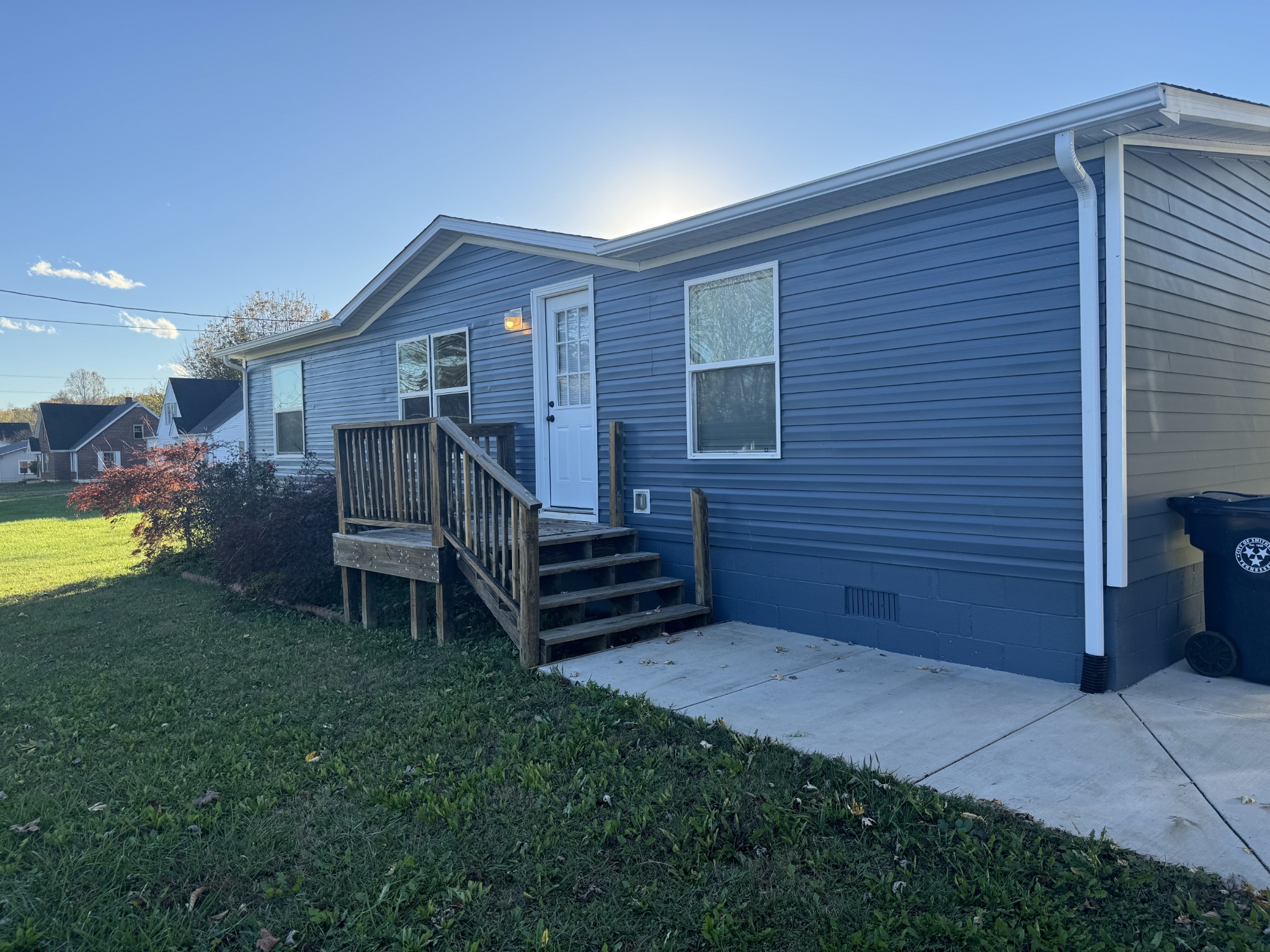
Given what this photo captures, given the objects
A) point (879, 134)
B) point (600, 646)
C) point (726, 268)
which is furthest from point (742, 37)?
point (600, 646)

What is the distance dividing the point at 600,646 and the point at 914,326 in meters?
2.98

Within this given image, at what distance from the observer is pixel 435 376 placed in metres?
8.99

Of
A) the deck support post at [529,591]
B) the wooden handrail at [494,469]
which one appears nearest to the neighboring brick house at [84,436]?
the wooden handrail at [494,469]

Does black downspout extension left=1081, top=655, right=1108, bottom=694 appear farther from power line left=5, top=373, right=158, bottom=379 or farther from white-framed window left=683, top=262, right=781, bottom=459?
power line left=5, top=373, right=158, bottom=379

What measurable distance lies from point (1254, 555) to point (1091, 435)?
124cm

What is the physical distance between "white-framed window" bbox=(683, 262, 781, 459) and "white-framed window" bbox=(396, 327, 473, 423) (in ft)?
10.4

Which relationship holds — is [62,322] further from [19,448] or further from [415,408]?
[19,448]

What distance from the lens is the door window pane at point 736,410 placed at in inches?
231

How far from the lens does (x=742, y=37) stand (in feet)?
29.1

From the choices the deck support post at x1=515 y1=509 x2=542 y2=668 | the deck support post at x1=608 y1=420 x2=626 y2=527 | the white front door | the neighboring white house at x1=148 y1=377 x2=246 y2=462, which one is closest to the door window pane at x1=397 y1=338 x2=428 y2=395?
the white front door

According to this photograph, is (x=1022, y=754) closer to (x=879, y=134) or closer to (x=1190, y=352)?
(x=1190, y=352)

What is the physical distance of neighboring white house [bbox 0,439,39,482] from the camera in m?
51.9

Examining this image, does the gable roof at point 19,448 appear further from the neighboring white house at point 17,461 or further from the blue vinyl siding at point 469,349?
the blue vinyl siding at point 469,349

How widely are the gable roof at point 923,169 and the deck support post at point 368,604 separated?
133 inches
